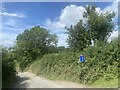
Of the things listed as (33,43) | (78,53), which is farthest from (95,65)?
(33,43)

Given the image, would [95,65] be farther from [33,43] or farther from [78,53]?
[33,43]

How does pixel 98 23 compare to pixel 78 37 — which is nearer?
pixel 98 23

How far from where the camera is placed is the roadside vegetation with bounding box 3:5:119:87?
20.1m

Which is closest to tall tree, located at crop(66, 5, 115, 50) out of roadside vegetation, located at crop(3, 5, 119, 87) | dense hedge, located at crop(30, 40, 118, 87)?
roadside vegetation, located at crop(3, 5, 119, 87)

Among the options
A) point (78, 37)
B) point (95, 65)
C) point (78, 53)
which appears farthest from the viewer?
point (78, 37)

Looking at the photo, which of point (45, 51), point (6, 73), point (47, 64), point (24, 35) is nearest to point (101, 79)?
point (6, 73)

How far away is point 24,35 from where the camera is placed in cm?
5203

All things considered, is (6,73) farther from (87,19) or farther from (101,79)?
(87,19)

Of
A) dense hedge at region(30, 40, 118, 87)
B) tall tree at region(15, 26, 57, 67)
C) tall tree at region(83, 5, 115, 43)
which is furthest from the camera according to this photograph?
tall tree at region(15, 26, 57, 67)

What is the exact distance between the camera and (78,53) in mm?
23391

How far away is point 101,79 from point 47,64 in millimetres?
13709

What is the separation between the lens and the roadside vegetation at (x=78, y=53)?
20109mm

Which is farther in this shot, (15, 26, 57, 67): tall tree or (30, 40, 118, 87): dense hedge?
(15, 26, 57, 67): tall tree

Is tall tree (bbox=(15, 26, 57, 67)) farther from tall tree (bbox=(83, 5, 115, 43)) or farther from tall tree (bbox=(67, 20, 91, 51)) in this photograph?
tall tree (bbox=(83, 5, 115, 43))
